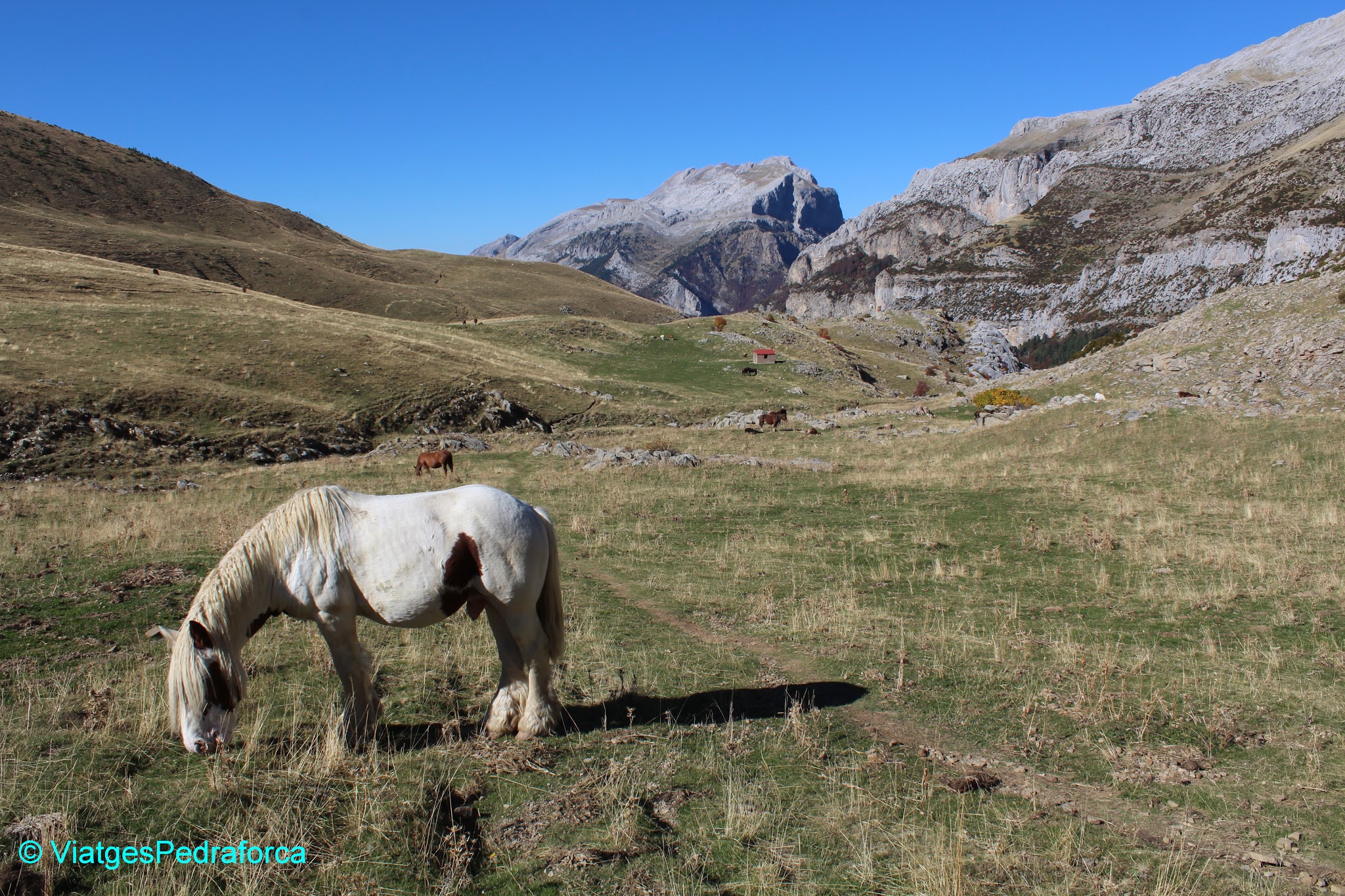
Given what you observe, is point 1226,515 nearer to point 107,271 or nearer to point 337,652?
point 337,652

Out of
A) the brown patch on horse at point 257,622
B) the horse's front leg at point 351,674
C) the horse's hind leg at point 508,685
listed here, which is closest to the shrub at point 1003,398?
the horse's hind leg at point 508,685


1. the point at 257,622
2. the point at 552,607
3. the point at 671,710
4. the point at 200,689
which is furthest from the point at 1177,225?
the point at 200,689

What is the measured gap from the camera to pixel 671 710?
7.54 metres

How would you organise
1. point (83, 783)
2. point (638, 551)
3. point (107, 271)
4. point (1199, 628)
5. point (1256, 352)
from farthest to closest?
point (107, 271) → point (1256, 352) → point (638, 551) → point (1199, 628) → point (83, 783)

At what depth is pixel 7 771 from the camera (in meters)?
5.38

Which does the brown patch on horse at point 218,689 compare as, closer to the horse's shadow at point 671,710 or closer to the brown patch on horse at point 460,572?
the horse's shadow at point 671,710

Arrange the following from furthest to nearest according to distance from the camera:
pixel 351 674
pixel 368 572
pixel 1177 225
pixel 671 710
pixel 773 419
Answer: pixel 1177 225, pixel 773 419, pixel 671 710, pixel 351 674, pixel 368 572

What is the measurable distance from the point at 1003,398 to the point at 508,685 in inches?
1427

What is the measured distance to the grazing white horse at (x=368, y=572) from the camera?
6246 mm

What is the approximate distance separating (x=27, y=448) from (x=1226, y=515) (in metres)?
39.7

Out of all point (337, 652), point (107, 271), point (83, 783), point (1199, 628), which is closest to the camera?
point (83, 783)

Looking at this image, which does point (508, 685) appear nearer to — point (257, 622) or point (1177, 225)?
point (257, 622)

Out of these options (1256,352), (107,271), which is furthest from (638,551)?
(107,271)

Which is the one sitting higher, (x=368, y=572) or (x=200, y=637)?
(x=368, y=572)
